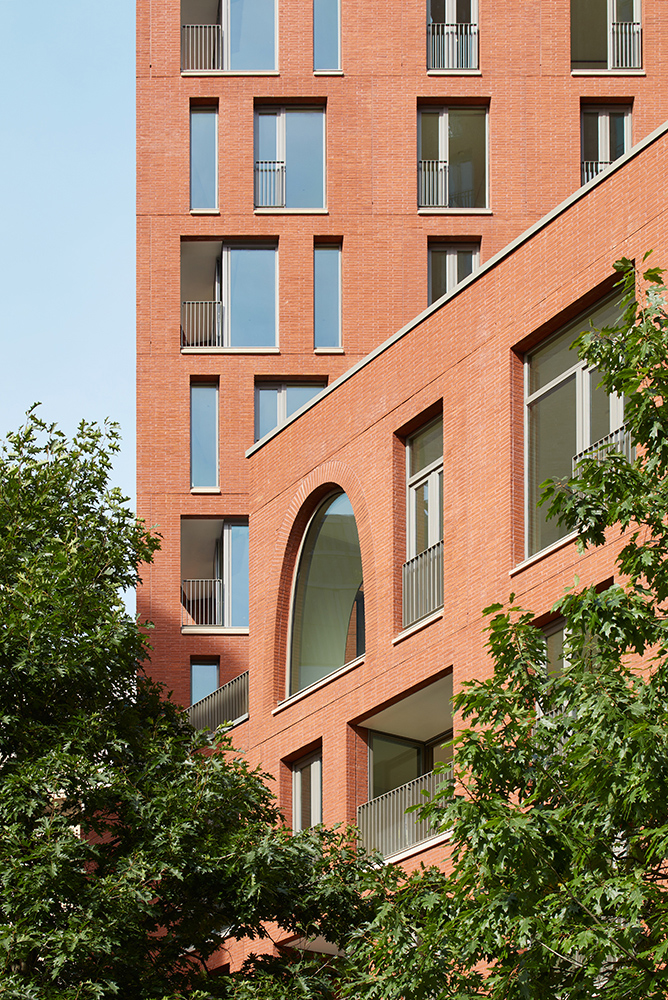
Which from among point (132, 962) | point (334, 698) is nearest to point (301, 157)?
point (334, 698)

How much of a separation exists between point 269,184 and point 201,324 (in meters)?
4.05

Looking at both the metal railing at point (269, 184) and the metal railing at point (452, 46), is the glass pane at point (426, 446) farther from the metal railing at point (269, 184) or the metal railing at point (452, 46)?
the metal railing at point (452, 46)

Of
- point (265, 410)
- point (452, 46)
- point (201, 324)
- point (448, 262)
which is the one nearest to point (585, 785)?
point (265, 410)

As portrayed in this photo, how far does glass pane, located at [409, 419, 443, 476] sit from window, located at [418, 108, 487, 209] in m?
16.6

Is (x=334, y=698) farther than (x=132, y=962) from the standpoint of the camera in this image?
Yes

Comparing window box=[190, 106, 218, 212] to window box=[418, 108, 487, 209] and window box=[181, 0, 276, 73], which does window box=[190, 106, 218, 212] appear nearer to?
window box=[181, 0, 276, 73]

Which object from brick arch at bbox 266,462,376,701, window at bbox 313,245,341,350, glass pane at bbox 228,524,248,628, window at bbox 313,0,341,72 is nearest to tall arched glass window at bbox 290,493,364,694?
brick arch at bbox 266,462,376,701

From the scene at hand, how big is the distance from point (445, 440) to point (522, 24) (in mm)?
20967

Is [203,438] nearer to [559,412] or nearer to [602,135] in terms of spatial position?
[602,135]

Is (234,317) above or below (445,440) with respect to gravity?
above

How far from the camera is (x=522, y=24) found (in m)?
41.2

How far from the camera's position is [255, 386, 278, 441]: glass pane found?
131ft

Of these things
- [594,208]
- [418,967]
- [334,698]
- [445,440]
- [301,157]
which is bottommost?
[418,967]

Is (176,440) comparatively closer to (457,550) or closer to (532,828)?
(457,550)
